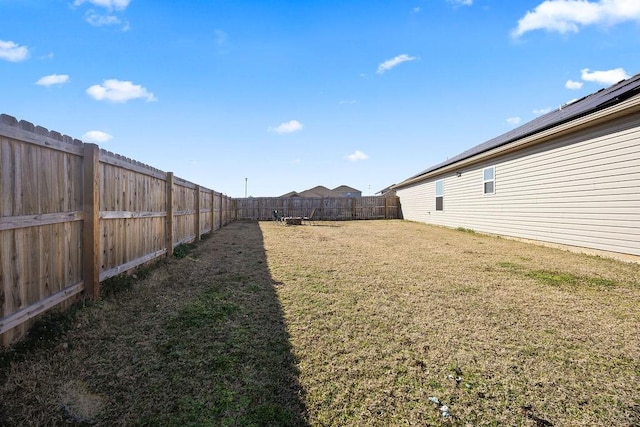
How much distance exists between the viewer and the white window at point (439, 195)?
1462 centimetres

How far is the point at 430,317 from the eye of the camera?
319 cm

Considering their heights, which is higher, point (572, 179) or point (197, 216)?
point (572, 179)

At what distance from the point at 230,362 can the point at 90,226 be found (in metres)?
2.23

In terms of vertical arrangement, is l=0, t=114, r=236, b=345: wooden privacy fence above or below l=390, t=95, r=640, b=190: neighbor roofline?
below

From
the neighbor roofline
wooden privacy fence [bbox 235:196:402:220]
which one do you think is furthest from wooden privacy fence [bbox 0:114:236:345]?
wooden privacy fence [bbox 235:196:402:220]

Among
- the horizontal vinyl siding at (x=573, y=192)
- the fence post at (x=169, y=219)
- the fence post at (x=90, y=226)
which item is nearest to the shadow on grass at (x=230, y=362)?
the fence post at (x=90, y=226)

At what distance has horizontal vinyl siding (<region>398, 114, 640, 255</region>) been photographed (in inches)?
230

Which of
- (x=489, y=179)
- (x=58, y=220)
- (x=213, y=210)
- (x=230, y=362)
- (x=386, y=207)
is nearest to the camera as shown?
(x=230, y=362)

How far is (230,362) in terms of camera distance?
226 cm

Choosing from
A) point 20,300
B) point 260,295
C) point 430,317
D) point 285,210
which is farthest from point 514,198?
point 285,210

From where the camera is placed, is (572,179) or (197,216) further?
(197,216)

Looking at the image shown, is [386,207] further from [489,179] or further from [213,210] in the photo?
[213,210]

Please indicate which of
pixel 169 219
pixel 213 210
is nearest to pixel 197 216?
pixel 169 219

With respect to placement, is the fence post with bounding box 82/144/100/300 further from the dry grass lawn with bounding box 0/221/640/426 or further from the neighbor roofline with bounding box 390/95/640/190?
the neighbor roofline with bounding box 390/95/640/190
